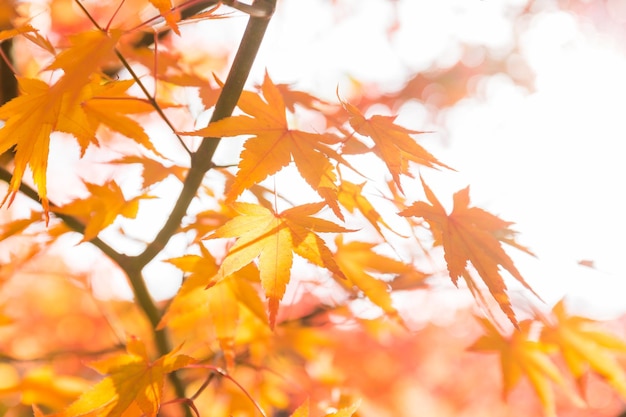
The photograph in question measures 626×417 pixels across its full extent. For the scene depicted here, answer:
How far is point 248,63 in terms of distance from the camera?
2.09 feet

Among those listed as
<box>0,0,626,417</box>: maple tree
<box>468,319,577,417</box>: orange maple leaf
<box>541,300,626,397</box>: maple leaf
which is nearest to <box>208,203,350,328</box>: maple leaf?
<box>0,0,626,417</box>: maple tree

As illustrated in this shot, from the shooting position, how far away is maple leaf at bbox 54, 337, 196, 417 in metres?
0.66

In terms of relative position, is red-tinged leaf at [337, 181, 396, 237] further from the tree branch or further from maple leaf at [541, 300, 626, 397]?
maple leaf at [541, 300, 626, 397]

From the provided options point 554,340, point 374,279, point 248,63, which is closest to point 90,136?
point 248,63

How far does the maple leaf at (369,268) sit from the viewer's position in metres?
0.91

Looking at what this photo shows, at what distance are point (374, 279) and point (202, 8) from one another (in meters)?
0.63

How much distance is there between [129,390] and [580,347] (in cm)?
101

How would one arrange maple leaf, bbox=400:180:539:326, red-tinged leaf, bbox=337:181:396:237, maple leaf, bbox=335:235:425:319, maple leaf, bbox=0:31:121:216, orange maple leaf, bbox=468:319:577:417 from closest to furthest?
maple leaf, bbox=0:31:121:216 → maple leaf, bbox=400:180:539:326 → red-tinged leaf, bbox=337:181:396:237 → maple leaf, bbox=335:235:425:319 → orange maple leaf, bbox=468:319:577:417

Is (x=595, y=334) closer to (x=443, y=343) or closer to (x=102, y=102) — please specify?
(x=102, y=102)

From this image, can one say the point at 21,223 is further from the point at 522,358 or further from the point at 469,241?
the point at 522,358

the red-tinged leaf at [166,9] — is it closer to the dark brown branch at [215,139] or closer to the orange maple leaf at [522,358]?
the dark brown branch at [215,139]

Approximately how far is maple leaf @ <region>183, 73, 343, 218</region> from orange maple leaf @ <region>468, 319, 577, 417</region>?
670mm

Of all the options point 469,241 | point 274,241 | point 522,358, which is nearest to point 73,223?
point 274,241

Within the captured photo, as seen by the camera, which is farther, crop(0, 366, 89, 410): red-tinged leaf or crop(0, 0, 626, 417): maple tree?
crop(0, 366, 89, 410): red-tinged leaf
